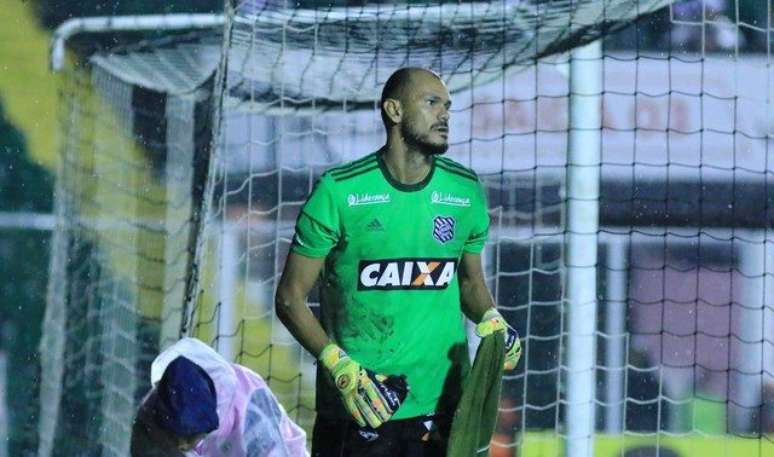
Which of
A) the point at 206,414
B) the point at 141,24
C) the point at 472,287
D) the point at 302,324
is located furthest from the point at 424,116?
the point at 141,24

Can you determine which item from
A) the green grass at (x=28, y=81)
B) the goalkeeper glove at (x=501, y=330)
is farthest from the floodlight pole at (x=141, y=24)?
the goalkeeper glove at (x=501, y=330)

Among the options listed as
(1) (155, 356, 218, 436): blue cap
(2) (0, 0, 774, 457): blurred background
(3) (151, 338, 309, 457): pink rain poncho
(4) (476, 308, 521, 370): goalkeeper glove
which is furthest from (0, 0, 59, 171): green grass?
(4) (476, 308, 521, 370): goalkeeper glove

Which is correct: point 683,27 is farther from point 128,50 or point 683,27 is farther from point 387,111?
point 387,111

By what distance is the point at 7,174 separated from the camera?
7.62 metres

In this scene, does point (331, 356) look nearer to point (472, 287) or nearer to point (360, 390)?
point (360, 390)

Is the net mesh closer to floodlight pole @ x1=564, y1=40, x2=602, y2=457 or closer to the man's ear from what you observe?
floodlight pole @ x1=564, y1=40, x2=602, y2=457

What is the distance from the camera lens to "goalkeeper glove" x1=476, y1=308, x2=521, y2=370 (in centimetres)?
312

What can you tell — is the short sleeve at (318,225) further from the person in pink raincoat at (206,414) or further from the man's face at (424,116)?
the person in pink raincoat at (206,414)

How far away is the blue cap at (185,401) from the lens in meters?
3.16

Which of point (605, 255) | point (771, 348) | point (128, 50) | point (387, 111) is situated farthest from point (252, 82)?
point (771, 348)

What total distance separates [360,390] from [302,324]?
19 cm

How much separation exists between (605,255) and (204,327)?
209cm

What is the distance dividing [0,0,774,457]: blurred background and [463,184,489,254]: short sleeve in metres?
1.43

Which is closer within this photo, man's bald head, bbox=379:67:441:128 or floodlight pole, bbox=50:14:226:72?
man's bald head, bbox=379:67:441:128
